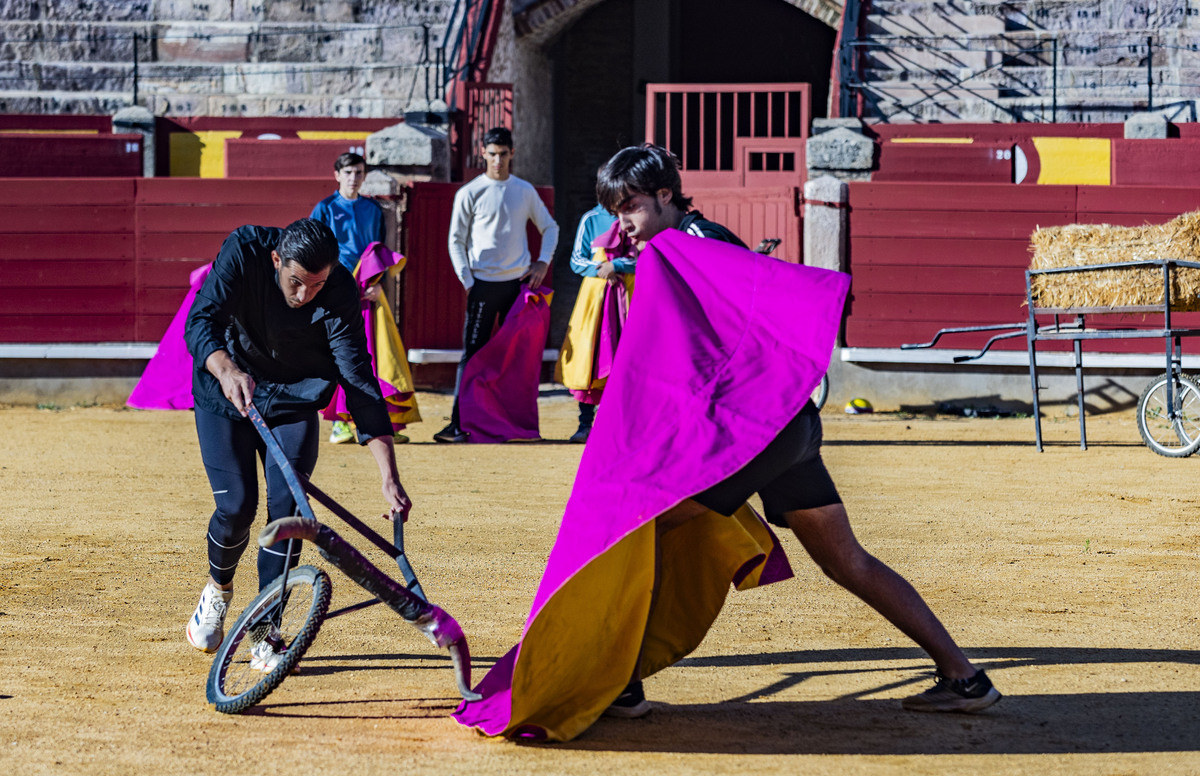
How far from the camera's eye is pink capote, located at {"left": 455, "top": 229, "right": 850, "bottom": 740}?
123 inches

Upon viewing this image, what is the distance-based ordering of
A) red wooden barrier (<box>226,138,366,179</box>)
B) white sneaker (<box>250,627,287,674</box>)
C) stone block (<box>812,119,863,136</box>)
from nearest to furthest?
white sneaker (<box>250,627,287,674</box>) < stone block (<box>812,119,863,136</box>) < red wooden barrier (<box>226,138,366,179</box>)

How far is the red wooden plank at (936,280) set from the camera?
36.9 ft

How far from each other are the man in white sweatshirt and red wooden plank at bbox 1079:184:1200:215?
4.70 metres

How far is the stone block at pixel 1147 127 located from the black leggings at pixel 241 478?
1003 centimetres

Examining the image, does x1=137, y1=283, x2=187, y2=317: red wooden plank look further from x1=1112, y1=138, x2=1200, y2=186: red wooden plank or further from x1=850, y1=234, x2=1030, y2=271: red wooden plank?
x1=1112, y1=138, x2=1200, y2=186: red wooden plank


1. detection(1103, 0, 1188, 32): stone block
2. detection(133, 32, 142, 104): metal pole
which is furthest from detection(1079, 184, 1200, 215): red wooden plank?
detection(133, 32, 142, 104): metal pole

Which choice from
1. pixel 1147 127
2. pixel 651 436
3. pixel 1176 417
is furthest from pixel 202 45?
pixel 651 436

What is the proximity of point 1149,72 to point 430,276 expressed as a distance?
6.90m

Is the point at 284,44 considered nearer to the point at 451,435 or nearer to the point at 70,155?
the point at 70,155

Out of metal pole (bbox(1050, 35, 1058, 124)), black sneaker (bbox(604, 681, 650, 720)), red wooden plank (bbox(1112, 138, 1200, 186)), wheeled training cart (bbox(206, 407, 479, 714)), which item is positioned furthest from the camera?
Answer: metal pole (bbox(1050, 35, 1058, 124))

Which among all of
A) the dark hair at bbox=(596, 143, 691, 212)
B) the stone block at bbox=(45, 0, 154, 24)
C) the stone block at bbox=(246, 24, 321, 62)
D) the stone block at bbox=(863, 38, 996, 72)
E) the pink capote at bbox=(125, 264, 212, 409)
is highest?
the stone block at bbox=(45, 0, 154, 24)

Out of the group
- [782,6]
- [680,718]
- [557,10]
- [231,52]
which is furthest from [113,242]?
[782,6]

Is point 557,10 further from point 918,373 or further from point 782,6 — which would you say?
point 918,373

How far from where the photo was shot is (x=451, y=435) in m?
8.95
